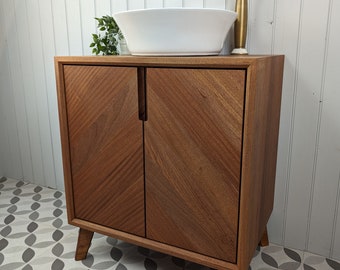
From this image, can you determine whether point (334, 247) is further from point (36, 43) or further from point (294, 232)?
point (36, 43)

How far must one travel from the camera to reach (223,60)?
86 cm

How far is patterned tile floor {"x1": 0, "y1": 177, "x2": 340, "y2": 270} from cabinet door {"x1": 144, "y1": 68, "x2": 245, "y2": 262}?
26 cm

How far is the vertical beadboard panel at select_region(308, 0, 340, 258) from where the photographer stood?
1.11 metres

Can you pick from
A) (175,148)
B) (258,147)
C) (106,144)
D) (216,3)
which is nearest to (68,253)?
(106,144)

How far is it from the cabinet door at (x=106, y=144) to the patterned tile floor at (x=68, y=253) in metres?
0.18

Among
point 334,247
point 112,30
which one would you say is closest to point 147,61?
point 112,30

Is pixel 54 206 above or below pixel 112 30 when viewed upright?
below

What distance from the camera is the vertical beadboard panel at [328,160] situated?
111 centimetres

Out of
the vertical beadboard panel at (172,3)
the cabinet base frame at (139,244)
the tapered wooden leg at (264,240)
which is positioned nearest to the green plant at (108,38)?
the vertical beadboard panel at (172,3)

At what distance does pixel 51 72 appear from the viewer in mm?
1720

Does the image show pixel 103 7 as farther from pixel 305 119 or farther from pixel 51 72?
pixel 305 119

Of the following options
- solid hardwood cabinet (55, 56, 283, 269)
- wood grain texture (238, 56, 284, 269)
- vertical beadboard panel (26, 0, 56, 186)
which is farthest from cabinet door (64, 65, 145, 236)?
vertical beadboard panel (26, 0, 56, 186)

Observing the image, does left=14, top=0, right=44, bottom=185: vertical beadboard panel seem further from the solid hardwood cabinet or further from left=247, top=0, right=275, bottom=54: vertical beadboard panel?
left=247, top=0, right=275, bottom=54: vertical beadboard panel

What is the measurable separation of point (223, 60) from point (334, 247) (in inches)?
33.3
